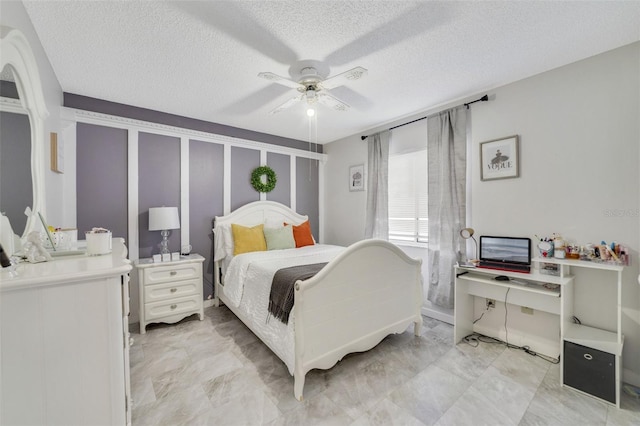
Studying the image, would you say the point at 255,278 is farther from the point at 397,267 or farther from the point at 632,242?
the point at 632,242

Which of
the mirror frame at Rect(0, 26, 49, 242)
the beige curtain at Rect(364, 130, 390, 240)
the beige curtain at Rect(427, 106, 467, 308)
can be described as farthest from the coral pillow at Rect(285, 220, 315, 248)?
the mirror frame at Rect(0, 26, 49, 242)

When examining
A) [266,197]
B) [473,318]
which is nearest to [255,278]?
[266,197]

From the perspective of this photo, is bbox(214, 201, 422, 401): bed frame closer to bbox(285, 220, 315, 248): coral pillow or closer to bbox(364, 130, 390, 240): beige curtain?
bbox(364, 130, 390, 240): beige curtain

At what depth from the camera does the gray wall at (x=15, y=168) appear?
122cm

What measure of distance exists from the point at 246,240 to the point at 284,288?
5.22ft

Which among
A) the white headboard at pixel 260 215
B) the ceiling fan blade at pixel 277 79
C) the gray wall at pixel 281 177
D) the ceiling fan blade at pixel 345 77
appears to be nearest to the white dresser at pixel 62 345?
the ceiling fan blade at pixel 277 79

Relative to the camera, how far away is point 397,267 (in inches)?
98.9

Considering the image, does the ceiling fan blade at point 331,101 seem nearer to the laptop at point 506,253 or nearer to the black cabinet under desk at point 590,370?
the laptop at point 506,253

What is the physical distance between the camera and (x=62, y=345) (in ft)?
3.22

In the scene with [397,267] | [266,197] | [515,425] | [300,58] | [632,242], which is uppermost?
[300,58]

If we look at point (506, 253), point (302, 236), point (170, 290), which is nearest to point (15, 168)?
point (170, 290)

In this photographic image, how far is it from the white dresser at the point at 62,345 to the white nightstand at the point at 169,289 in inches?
75.3

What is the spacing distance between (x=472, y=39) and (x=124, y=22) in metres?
2.42

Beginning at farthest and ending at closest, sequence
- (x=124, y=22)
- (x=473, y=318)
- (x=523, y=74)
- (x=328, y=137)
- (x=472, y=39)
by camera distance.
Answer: (x=328, y=137) → (x=473, y=318) → (x=523, y=74) → (x=472, y=39) → (x=124, y=22)
